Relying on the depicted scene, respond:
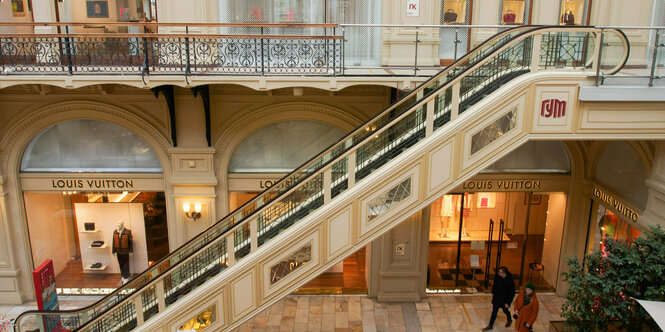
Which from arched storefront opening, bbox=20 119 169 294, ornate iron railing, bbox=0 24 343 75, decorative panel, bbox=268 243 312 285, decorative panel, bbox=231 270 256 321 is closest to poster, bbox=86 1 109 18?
ornate iron railing, bbox=0 24 343 75

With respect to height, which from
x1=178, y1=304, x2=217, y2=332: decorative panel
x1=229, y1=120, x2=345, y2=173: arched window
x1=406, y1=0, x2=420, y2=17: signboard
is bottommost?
x1=178, y1=304, x2=217, y2=332: decorative panel

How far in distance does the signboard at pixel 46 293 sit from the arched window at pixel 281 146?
3.48 metres

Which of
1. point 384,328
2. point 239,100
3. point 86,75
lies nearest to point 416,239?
point 384,328

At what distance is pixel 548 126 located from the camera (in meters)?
6.94

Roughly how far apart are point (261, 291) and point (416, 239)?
4111 mm

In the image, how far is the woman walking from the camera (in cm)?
873

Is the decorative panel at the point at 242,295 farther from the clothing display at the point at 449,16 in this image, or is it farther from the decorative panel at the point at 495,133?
the clothing display at the point at 449,16

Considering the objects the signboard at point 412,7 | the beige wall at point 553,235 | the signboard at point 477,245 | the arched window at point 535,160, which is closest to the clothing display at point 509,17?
the signboard at point 412,7

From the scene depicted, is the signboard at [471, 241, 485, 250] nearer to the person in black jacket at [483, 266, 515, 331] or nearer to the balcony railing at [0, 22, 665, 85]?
the person in black jacket at [483, 266, 515, 331]

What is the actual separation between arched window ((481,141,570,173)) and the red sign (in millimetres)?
3362

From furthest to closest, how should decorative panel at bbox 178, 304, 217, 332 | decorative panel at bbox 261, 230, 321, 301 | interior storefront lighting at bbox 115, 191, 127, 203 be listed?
interior storefront lighting at bbox 115, 191, 127, 203 < decorative panel at bbox 178, 304, 217, 332 < decorative panel at bbox 261, 230, 321, 301

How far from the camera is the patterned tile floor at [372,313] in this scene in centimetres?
980

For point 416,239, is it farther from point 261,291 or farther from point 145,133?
point 145,133

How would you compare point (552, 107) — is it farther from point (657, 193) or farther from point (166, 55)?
point (166, 55)
